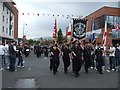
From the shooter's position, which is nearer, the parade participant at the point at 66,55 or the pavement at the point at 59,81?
the pavement at the point at 59,81

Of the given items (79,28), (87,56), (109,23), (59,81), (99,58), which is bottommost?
(59,81)

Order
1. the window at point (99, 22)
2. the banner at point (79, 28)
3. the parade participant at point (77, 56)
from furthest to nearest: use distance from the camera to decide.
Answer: the window at point (99, 22) < the banner at point (79, 28) < the parade participant at point (77, 56)

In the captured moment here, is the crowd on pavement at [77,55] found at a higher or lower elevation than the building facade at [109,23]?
lower

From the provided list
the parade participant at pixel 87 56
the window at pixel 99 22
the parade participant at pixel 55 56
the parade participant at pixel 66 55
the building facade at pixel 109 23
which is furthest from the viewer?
the window at pixel 99 22

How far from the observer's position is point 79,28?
16219 millimetres

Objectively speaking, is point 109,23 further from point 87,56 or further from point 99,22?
point 87,56

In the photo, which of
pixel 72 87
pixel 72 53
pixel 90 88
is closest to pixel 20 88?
pixel 72 87

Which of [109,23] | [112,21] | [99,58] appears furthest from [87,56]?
[112,21]

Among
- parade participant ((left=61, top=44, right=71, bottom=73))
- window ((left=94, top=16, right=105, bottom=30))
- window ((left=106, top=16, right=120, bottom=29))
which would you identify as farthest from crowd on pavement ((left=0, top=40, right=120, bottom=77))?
window ((left=94, top=16, right=105, bottom=30))

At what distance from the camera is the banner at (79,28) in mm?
15978

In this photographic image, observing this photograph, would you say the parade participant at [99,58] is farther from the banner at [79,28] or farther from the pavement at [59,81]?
the banner at [79,28]

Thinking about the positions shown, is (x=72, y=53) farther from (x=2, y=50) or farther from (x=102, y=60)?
(x=2, y=50)

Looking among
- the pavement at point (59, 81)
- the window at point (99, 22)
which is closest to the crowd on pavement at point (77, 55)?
the pavement at point (59, 81)

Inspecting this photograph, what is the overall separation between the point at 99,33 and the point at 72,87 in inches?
2055
